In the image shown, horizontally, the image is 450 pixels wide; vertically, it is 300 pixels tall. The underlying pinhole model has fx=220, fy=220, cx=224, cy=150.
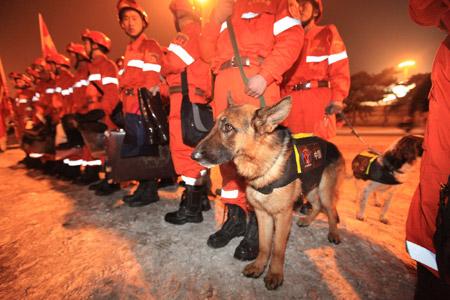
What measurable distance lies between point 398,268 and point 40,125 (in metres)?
8.52

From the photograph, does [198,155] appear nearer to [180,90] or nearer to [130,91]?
[180,90]

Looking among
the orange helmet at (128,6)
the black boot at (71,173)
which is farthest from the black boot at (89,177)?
the orange helmet at (128,6)

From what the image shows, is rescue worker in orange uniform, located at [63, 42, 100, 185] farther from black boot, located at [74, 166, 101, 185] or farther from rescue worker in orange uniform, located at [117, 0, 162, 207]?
rescue worker in orange uniform, located at [117, 0, 162, 207]

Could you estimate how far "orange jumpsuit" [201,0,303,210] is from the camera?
6.94 feet

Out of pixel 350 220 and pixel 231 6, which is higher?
pixel 231 6

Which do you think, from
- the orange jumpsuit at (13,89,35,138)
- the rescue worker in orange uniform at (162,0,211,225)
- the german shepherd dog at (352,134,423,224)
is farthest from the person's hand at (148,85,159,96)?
the orange jumpsuit at (13,89,35,138)

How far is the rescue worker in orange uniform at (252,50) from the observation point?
6.93 feet

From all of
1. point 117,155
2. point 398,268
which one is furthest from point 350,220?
point 117,155

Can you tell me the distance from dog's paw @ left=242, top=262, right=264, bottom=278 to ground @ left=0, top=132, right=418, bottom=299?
53 mm

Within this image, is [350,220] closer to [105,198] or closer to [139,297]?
[139,297]

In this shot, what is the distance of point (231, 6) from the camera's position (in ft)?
7.63

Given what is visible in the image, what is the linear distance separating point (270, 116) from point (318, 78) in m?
1.82

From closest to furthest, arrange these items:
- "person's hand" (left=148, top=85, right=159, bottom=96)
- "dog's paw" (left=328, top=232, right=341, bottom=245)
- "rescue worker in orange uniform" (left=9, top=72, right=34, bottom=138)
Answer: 1. "dog's paw" (left=328, top=232, right=341, bottom=245)
2. "person's hand" (left=148, top=85, right=159, bottom=96)
3. "rescue worker in orange uniform" (left=9, top=72, right=34, bottom=138)

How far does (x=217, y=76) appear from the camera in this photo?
7.88 ft
